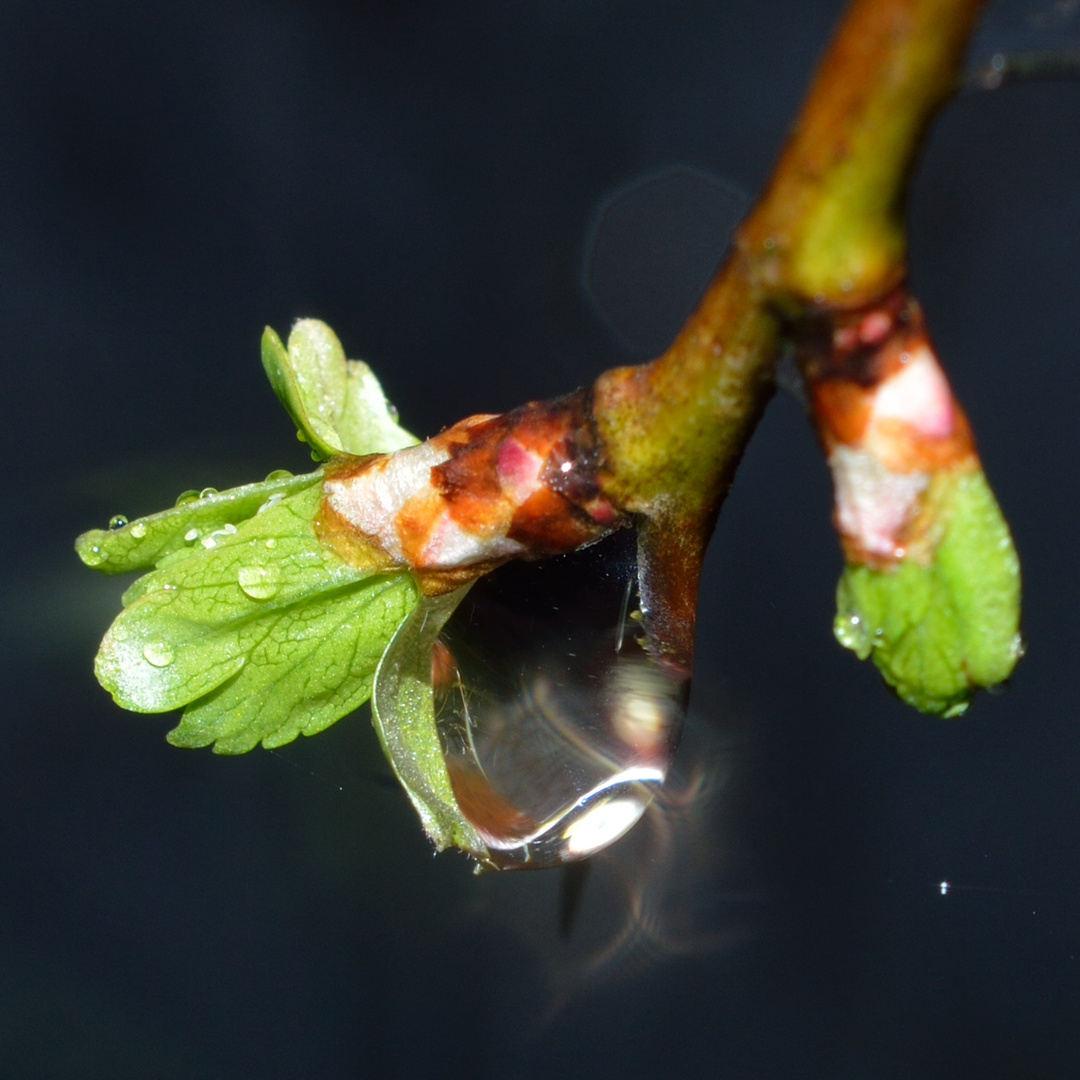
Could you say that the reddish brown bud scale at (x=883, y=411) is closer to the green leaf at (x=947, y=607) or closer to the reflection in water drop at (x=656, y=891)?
the green leaf at (x=947, y=607)

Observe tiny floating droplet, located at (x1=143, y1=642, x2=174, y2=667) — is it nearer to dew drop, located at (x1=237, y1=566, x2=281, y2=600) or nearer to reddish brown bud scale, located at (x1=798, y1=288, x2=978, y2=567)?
dew drop, located at (x1=237, y1=566, x2=281, y2=600)

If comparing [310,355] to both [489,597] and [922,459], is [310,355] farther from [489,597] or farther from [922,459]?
[922,459]

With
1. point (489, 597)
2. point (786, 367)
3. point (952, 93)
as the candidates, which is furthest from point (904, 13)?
point (489, 597)

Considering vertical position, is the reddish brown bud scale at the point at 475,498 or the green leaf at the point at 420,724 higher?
the reddish brown bud scale at the point at 475,498

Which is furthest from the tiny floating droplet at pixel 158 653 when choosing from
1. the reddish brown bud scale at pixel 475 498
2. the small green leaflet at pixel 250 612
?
the reddish brown bud scale at pixel 475 498

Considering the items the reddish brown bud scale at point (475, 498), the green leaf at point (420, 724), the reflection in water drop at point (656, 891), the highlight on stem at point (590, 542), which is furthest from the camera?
the reflection in water drop at point (656, 891)

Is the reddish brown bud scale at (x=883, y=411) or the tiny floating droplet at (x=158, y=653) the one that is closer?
the reddish brown bud scale at (x=883, y=411)

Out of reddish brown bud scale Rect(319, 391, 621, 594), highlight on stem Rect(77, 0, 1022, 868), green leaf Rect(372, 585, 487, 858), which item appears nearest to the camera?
highlight on stem Rect(77, 0, 1022, 868)

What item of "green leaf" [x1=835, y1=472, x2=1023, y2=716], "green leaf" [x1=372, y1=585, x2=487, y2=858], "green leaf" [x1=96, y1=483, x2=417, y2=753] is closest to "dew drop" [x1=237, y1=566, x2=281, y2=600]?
"green leaf" [x1=96, y1=483, x2=417, y2=753]
